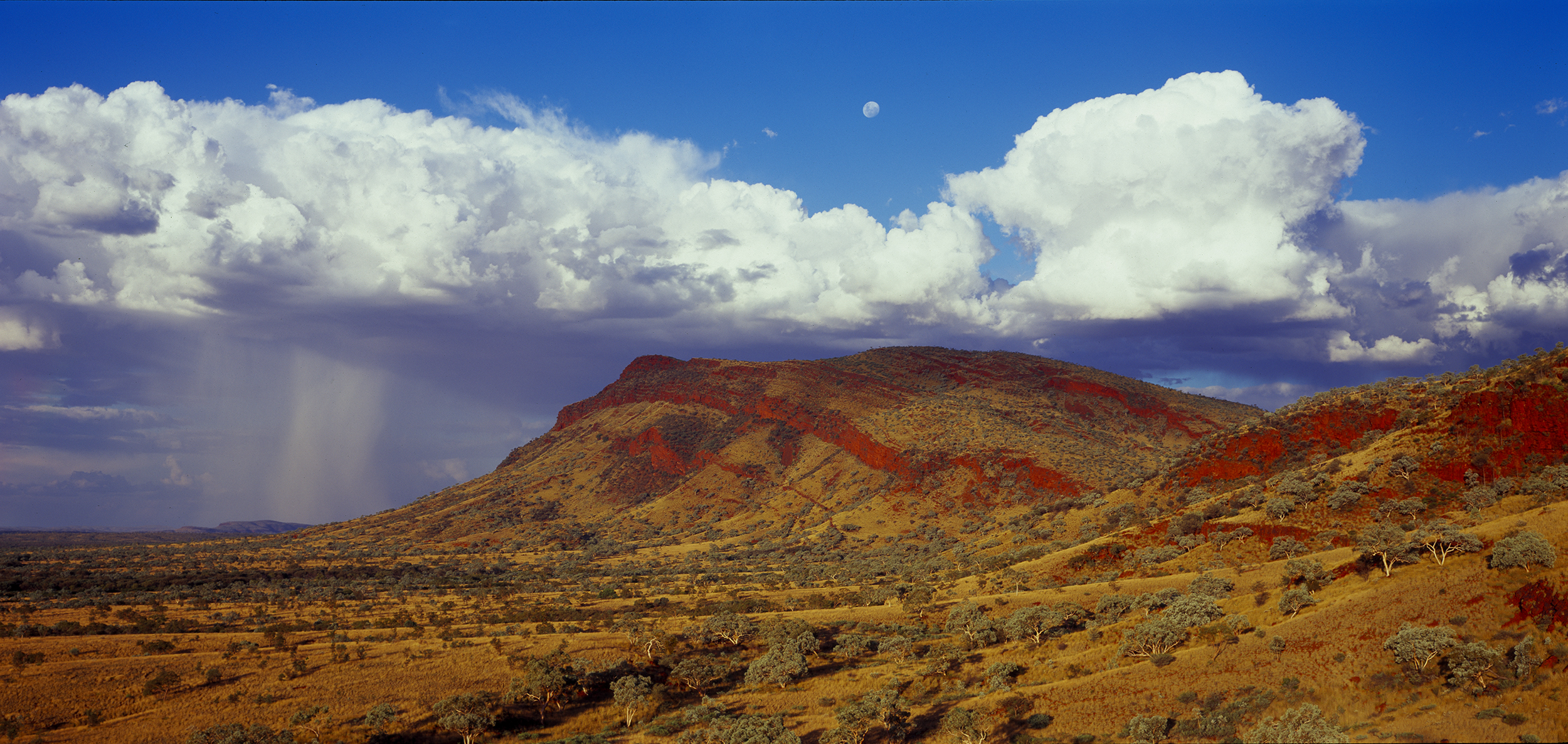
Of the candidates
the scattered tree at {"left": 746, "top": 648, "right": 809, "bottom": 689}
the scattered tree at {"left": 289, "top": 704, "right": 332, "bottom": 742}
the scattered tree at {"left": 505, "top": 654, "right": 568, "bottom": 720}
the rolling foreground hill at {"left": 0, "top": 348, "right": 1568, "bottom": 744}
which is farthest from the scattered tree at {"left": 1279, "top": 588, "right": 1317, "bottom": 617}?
the scattered tree at {"left": 289, "top": 704, "right": 332, "bottom": 742}

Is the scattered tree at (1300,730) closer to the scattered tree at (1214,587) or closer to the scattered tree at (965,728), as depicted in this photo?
the scattered tree at (965,728)

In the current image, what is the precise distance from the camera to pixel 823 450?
136500mm

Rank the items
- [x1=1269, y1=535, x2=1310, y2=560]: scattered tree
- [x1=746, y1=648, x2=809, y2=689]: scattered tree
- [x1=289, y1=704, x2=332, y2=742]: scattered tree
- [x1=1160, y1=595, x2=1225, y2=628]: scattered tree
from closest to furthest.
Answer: [x1=289, y1=704, x2=332, y2=742]: scattered tree, [x1=1160, y1=595, x2=1225, y2=628]: scattered tree, [x1=746, y1=648, x2=809, y2=689]: scattered tree, [x1=1269, y1=535, x2=1310, y2=560]: scattered tree

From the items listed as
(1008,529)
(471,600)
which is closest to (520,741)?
(471,600)

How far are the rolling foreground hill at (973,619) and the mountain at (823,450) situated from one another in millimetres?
5173

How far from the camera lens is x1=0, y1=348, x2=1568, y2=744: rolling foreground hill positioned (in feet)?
79.8

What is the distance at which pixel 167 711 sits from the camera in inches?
1201

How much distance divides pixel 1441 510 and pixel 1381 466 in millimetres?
6215

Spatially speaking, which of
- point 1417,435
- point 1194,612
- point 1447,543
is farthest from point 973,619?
point 1417,435

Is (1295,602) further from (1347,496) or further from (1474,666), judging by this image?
(1347,496)

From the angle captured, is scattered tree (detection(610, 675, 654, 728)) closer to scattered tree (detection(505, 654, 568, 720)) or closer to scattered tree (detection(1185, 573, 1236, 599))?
scattered tree (detection(505, 654, 568, 720))

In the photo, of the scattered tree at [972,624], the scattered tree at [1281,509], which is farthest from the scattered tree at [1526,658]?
the scattered tree at [1281,509]

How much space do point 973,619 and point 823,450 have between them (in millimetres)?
93728

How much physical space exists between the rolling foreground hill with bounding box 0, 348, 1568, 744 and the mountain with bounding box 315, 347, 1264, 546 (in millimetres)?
5173
